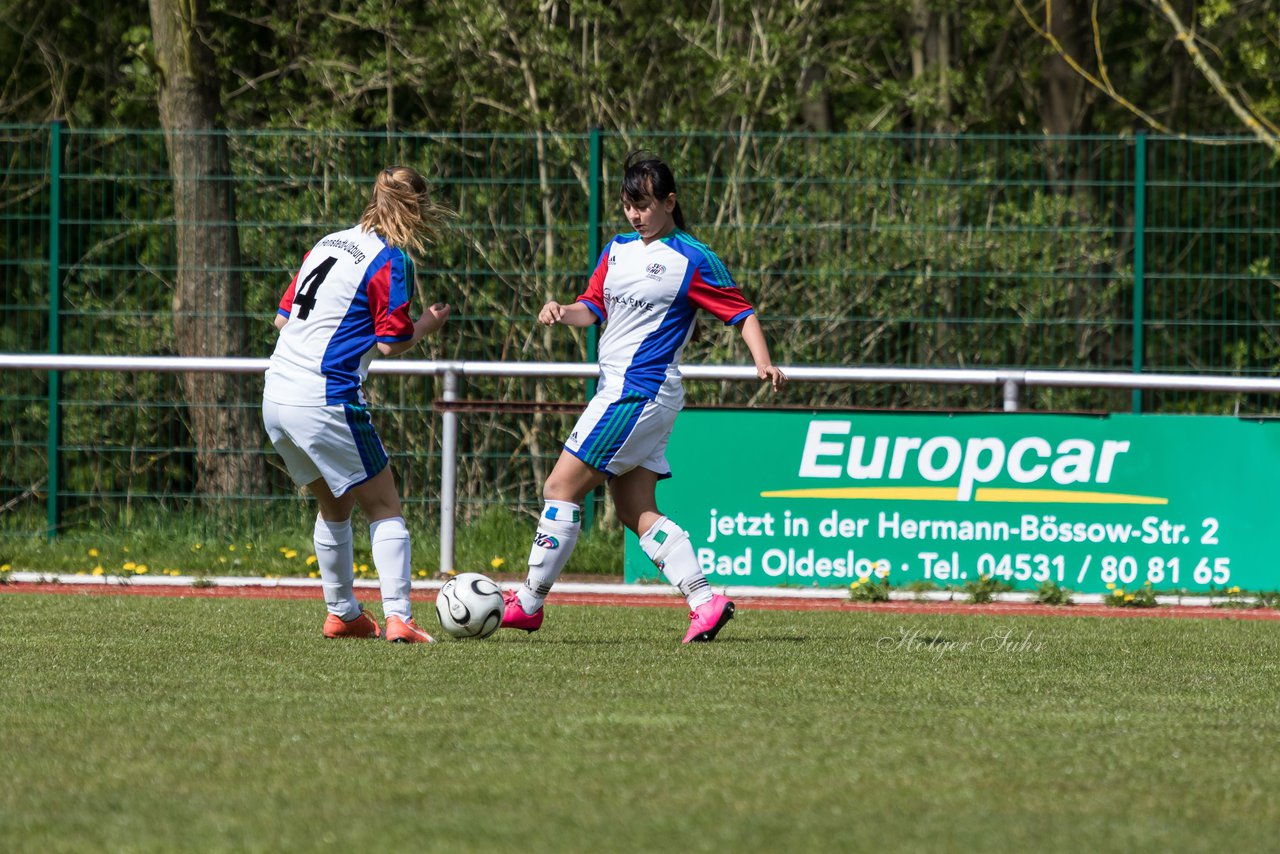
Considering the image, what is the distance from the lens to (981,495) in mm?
10562

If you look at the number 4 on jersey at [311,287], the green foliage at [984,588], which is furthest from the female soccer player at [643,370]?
the green foliage at [984,588]

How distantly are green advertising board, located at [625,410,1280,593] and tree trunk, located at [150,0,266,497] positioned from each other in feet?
9.49

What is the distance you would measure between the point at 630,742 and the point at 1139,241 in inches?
Answer: 288

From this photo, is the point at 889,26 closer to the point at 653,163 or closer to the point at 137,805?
the point at 653,163

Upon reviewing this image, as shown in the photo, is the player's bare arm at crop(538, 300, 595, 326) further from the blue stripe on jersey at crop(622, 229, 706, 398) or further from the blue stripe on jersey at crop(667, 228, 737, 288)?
the blue stripe on jersey at crop(667, 228, 737, 288)

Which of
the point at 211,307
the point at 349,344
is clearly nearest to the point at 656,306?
the point at 349,344

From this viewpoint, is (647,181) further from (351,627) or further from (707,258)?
(351,627)

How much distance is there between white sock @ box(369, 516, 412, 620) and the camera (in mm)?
7664

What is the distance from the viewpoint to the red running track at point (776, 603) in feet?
32.8

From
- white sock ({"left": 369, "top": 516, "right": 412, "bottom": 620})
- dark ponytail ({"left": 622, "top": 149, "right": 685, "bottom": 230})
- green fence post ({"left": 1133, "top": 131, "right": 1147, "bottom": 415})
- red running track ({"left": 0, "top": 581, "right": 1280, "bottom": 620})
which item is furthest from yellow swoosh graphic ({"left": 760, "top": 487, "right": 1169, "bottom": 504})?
white sock ({"left": 369, "top": 516, "right": 412, "bottom": 620})

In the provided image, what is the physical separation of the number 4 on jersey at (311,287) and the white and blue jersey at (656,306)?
117cm

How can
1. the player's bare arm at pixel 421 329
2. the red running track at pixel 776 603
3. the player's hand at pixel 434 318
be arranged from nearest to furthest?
the player's bare arm at pixel 421 329 → the player's hand at pixel 434 318 → the red running track at pixel 776 603

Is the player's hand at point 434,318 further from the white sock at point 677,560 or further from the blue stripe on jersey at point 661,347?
the white sock at point 677,560

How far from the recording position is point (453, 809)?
13.9 ft
